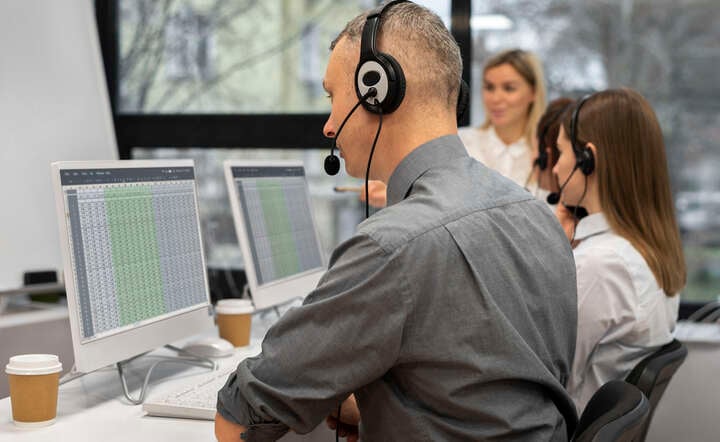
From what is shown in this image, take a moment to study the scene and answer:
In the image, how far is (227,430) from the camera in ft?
3.87

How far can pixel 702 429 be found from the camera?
9.30 ft

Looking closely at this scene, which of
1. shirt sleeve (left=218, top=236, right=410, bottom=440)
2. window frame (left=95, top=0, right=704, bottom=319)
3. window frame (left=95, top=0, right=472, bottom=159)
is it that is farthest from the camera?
window frame (left=95, top=0, right=472, bottom=159)

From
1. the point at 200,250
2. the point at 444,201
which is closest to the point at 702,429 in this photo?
the point at 200,250

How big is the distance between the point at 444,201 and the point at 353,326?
22cm

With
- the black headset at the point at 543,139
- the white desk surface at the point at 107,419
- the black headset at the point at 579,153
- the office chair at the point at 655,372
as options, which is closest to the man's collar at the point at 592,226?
the black headset at the point at 579,153

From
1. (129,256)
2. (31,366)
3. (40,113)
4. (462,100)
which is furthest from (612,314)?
(40,113)

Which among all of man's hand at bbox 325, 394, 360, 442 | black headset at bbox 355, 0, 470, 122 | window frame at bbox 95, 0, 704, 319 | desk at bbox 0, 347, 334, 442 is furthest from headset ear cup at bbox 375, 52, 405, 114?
window frame at bbox 95, 0, 704, 319

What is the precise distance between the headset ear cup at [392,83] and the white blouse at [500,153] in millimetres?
1756

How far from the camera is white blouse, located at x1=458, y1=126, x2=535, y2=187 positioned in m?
2.99

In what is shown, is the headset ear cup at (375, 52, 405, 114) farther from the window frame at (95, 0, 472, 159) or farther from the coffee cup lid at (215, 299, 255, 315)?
the window frame at (95, 0, 472, 159)

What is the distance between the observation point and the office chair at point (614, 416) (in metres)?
1.10

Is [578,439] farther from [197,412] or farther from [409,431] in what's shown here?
[197,412]

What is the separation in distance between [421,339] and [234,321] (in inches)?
41.6

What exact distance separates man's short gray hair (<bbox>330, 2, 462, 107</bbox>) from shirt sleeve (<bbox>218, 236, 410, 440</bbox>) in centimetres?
32
